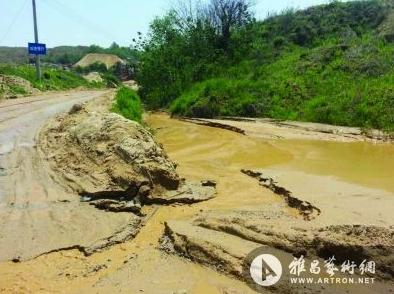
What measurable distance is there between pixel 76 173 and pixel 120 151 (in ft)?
2.60

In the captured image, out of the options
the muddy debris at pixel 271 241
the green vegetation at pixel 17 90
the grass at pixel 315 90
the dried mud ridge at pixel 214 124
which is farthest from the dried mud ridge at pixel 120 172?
the green vegetation at pixel 17 90

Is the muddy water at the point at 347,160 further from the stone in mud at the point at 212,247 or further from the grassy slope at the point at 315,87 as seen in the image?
the stone in mud at the point at 212,247

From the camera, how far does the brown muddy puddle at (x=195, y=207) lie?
173 inches

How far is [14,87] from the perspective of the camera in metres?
28.9

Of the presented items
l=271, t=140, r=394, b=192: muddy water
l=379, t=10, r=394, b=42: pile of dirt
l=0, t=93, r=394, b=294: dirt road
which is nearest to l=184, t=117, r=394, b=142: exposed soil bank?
l=271, t=140, r=394, b=192: muddy water

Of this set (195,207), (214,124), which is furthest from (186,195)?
(214,124)

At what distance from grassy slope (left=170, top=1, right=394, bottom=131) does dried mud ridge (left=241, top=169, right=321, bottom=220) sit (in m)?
7.83

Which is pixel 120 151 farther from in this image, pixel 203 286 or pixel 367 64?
pixel 367 64

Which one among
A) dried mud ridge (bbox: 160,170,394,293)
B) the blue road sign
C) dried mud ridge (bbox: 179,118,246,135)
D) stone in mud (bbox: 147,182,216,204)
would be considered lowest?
dried mud ridge (bbox: 179,118,246,135)

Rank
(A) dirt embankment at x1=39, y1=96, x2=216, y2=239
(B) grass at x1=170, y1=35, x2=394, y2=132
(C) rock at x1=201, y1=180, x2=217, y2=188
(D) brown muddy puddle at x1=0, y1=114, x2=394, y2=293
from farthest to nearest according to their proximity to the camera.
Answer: (B) grass at x1=170, y1=35, x2=394, y2=132 < (C) rock at x1=201, y1=180, x2=217, y2=188 < (A) dirt embankment at x1=39, y1=96, x2=216, y2=239 < (D) brown muddy puddle at x1=0, y1=114, x2=394, y2=293

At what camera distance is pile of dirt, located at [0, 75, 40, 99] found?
88.7 feet

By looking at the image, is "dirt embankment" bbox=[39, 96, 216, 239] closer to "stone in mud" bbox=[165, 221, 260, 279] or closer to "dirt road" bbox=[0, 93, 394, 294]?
"dirt road" bbox=[0, 93, 394, 294]

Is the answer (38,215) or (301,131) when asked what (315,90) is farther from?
(38,215)

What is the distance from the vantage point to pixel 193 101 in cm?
2316
